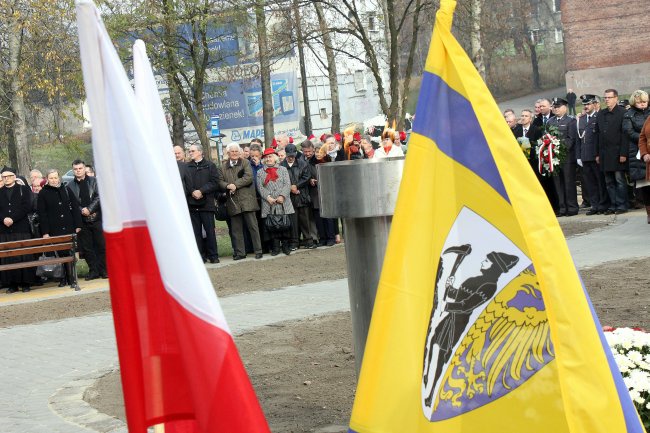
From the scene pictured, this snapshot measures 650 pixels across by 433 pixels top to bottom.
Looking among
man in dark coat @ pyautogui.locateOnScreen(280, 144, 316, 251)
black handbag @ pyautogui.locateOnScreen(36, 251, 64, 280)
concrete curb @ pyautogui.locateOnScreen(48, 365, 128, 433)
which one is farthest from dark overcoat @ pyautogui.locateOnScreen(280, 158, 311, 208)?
concrete curb @ pyautogui.locateOnScreen(48, 365, 128, 433)

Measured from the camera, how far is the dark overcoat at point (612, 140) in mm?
18609

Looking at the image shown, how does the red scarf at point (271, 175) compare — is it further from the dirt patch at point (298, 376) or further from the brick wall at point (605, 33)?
the brick wall at point (605, 33)

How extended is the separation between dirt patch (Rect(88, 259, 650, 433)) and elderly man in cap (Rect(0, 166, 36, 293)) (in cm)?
816

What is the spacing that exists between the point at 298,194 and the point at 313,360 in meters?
10.0

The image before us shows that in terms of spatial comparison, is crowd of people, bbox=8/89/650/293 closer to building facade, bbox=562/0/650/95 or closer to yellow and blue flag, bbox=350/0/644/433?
yellow and blue flag, bbox=350/0/644/433

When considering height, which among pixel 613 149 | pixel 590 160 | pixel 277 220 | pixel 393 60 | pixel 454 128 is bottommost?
pixel 277 220

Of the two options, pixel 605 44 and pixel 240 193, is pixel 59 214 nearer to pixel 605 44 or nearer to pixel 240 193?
pixel 240 193

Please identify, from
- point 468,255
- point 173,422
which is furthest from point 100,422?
point 468,255

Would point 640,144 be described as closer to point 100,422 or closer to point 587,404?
point 100,422

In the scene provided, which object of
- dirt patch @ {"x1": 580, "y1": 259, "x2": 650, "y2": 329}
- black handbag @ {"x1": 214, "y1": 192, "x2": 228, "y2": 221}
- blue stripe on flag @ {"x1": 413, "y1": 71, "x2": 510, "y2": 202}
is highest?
blue stripe on flag @ {"x1": 413, "y1": 71, "x2": 510, "y2": 202}

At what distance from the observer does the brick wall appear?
195 ft

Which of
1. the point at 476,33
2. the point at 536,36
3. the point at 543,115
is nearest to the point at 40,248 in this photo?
the point at 543,115

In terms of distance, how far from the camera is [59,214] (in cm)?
1795

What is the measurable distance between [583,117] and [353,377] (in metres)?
12.8
